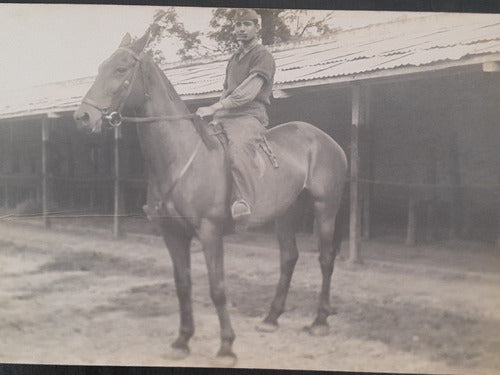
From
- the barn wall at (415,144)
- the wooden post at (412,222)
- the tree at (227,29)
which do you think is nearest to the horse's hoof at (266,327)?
the barn wall at (415,144)

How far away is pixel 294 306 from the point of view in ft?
12.7

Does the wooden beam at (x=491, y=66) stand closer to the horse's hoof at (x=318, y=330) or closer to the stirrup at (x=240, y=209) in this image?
the stirrup at (x=240, y=209)

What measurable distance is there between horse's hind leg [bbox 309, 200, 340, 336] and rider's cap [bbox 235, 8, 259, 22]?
1464mm

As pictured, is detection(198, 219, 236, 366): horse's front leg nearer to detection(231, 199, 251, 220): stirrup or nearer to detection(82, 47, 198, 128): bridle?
detection(231, 199, 251, 220): stirrup

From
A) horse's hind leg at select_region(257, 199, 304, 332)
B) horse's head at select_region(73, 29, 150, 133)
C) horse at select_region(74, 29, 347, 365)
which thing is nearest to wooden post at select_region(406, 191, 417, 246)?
horse at select_region(74, 29, 347, 365)

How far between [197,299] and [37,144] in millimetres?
1743

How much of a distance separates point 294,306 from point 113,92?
2047 millimetres

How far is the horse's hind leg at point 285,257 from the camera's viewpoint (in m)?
3.85

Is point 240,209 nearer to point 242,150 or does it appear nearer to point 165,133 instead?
point 242,150

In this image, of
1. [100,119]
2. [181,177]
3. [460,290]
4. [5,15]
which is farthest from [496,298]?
[5,15]

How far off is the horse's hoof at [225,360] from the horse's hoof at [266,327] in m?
0.27

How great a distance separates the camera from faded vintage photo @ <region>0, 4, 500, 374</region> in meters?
3.79

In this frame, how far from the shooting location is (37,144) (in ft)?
13.1

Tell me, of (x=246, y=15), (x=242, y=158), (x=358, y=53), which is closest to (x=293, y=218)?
(x=242, y=158)
